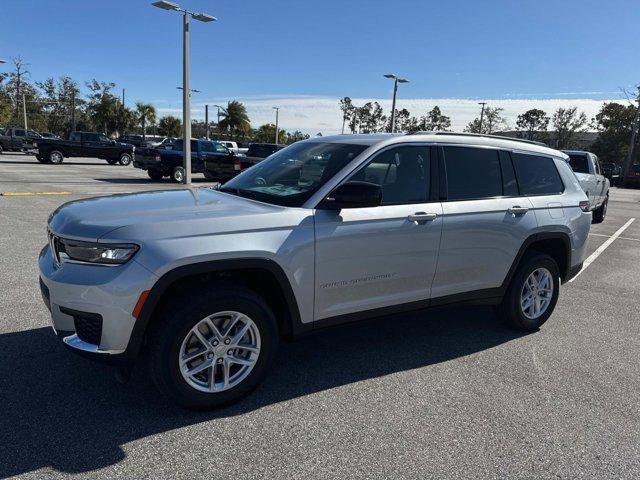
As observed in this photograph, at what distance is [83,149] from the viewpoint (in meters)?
27.2

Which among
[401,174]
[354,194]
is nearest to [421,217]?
[401,174]

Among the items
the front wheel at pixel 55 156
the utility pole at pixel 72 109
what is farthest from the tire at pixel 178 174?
the utility pole at pixel 72 109

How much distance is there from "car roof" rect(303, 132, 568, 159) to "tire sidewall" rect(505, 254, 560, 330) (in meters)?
1.06

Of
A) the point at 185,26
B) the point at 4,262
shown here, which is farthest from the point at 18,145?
the point at 4,262

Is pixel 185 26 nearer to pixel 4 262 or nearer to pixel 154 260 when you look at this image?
pixel 4 262

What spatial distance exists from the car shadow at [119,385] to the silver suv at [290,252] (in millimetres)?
268

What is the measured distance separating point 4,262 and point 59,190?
30.8 feet

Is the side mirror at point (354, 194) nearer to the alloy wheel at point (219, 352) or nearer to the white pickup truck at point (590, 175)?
the alloy wheel at point (219, 352)

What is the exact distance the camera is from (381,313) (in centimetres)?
382

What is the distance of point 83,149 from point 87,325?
89.6 ft

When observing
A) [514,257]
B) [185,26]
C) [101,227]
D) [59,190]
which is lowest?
[59,190]

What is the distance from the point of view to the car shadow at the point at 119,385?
2.78 m

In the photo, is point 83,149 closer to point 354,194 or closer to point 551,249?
point 551,249

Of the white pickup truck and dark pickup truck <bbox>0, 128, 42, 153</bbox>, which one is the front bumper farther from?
dark pickup truck <bbox>0, 128, 42, 153</bbox>
